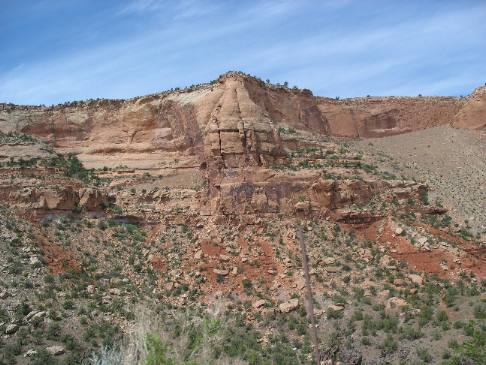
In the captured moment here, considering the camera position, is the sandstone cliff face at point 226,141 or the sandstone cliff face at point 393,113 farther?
the sandstone cliff face at point 393,113

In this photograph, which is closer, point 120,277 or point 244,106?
point 120,277

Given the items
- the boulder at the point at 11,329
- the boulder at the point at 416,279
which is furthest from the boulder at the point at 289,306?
the boulder at the point at 11,329

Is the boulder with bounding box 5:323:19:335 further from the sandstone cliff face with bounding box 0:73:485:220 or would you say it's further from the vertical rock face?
the vertical rock face

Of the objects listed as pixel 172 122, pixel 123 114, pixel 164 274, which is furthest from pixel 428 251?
pixel 123 114

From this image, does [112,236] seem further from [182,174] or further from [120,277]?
[182,174]

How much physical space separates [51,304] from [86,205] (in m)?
8.46

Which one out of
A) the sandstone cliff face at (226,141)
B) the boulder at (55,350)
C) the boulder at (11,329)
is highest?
the sandstone cliff face at (226,141)

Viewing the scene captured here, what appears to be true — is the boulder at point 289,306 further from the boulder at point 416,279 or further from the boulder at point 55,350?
the boulder at point 55,350

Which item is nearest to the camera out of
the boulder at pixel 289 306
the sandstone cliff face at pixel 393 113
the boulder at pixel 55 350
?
the boulder at pixel 55 350

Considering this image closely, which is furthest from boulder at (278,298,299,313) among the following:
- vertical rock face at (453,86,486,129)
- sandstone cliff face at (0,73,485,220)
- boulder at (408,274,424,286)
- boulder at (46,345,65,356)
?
vertical rock face at (453,86,486,129)

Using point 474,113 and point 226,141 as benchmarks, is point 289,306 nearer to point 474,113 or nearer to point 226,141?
point 226,141

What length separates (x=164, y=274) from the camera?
3278 cm

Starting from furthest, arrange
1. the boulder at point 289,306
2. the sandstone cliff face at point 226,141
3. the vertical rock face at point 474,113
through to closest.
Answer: the vertical rock face at point 474,113 → the sandstone cliff face at point 226,141 → the boulder at point 289,306

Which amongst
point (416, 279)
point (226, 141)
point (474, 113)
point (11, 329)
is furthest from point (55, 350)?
point (474, 113)
